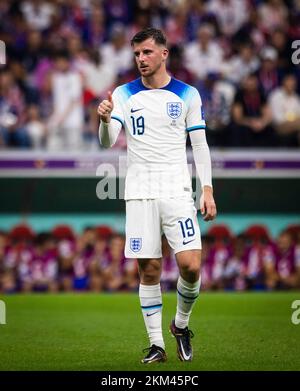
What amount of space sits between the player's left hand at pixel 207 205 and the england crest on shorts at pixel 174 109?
70cm

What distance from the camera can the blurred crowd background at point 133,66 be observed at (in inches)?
744

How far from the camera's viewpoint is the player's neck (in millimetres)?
8906

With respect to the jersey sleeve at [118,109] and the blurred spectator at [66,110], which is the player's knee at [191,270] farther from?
the blurred spectator at [66,110]

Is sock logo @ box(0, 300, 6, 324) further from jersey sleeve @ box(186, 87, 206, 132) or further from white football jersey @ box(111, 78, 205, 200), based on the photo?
jersey sleeve @ box(186, 87, 206, 132)

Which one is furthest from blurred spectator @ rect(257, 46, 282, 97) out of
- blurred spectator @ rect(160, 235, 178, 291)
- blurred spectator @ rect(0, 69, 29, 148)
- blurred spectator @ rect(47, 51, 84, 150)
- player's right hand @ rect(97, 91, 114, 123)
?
player's right hand @ rect(97, 91, 114, 123)

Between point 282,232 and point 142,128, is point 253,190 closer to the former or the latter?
point 282,232

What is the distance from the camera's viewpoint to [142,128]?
29.1 feet

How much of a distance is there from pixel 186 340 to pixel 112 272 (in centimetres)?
977

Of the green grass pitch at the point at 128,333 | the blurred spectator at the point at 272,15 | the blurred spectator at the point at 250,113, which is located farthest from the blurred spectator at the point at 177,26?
the green grass pitch at the point at 128,333

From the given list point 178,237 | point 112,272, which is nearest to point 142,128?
point 178,237

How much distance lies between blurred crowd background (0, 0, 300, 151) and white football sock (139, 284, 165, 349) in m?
9.94

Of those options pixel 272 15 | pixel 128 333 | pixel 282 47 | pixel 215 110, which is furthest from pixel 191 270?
pixel 272 15

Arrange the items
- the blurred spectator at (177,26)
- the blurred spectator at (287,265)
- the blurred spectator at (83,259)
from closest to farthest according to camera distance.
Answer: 1. the blurred spectator at (287,265)
2. the blurred spectator at (83,259)
3. the blurred spectator at (177,26)

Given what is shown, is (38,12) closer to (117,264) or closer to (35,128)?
(35,128)
